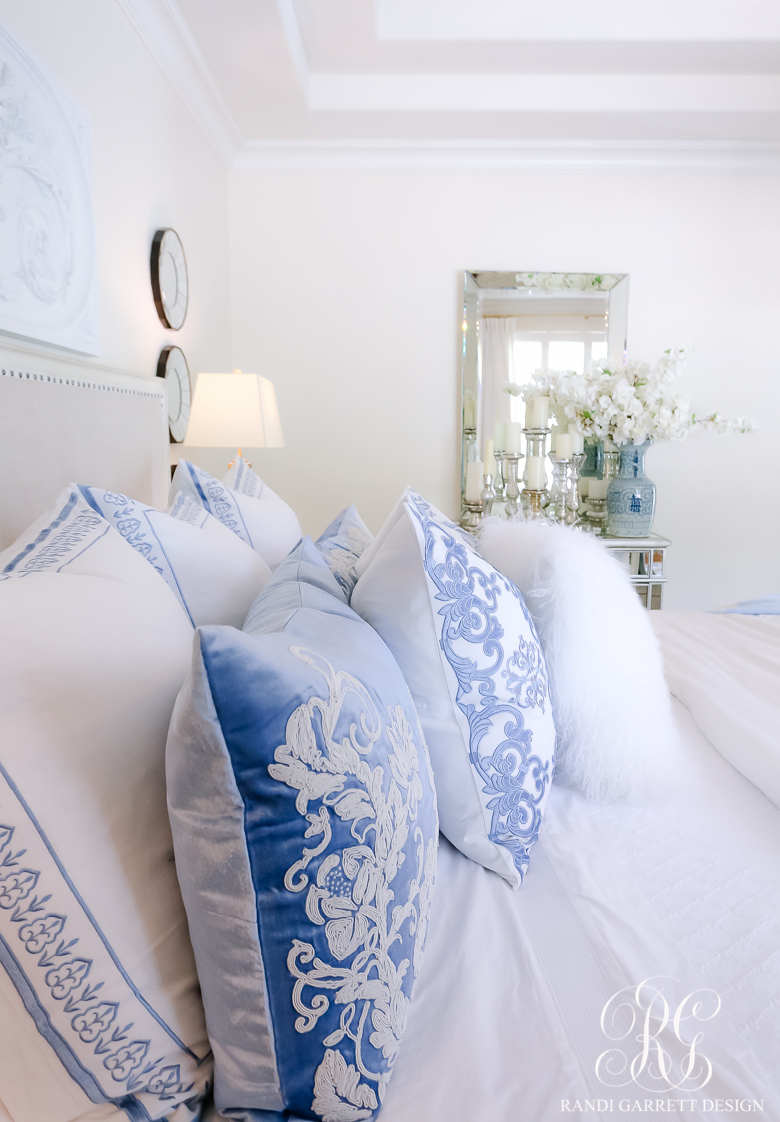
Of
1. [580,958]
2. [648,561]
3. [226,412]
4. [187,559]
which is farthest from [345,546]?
[648,561]

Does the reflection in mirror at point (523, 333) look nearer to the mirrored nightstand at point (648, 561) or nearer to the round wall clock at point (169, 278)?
the mirrored nightstand at point (648, 561)

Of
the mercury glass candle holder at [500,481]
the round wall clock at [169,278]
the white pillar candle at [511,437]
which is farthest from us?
the mercury glass candle holder at [500,481]

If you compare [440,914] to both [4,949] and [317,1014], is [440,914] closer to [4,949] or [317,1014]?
[317,1014]

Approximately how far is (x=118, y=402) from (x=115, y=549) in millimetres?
1011

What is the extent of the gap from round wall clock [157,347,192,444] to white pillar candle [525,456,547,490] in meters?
1.39

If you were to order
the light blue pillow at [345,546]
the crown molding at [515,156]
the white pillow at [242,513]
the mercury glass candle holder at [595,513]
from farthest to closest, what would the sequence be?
1. the mercury glass candle holder at [595,513]
2. the crown molding at [515,156]
3. the white pillow at [242,513]
4. the light blue pillow at [345,546]

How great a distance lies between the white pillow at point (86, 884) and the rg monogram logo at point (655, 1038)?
357mm

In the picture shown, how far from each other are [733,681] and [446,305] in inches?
96.5

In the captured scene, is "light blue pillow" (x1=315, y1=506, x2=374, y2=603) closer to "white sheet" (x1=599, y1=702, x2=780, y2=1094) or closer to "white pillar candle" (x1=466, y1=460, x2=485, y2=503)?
"white sheet" (x1=599, y1=702, x2=780, y2=1094)

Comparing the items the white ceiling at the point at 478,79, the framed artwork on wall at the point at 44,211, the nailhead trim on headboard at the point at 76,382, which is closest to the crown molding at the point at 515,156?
the white ceiling at the point at 478,79

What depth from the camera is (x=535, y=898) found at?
0.81 metres

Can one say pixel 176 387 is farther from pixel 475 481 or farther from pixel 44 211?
pixel 475 481

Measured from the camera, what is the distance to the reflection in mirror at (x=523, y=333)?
3279mm

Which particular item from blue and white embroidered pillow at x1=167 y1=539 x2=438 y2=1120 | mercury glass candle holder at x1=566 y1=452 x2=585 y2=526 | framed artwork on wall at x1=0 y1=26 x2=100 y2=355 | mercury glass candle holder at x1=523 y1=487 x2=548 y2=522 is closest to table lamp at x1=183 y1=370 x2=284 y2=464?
framed artwork on wall at x1=0 y1=26 x2=100 y2=355
